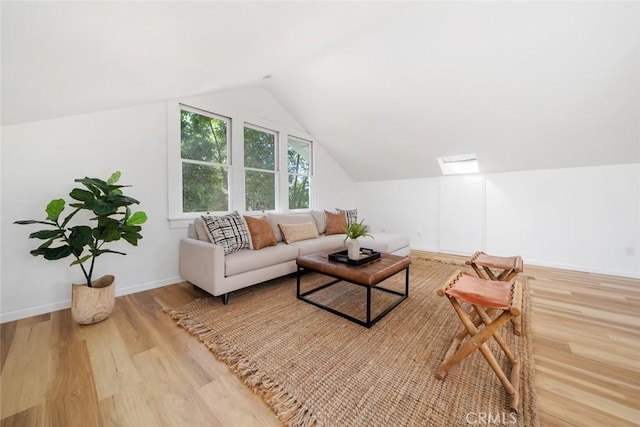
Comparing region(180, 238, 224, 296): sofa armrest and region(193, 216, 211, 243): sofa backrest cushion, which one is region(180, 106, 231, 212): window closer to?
region(193, 216, 211, 243): sofa backrest cushion

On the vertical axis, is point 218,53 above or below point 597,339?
above

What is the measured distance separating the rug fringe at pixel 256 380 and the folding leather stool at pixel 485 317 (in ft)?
2.63

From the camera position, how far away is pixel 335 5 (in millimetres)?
1750

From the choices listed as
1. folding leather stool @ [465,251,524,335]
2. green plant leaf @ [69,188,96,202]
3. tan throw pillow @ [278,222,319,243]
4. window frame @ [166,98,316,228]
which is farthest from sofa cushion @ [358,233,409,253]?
green plant leaf @ [69,188,96,202]

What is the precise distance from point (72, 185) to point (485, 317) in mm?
3532

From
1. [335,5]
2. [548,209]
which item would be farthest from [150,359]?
[548,209]

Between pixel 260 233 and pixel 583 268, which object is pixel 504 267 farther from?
pixel 583 268

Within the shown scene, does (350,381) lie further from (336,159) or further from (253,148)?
(336,159)

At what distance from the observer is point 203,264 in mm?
2295

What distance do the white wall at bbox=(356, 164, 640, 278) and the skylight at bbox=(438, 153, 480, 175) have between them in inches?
5.9

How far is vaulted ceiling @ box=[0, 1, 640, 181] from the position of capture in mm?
1305

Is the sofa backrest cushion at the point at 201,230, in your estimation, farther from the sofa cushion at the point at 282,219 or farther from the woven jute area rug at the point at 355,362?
the sofa cushion at the point at 282,219

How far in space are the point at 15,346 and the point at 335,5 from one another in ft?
10.9

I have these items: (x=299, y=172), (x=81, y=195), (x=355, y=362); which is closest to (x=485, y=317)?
(x=355, y=362)
